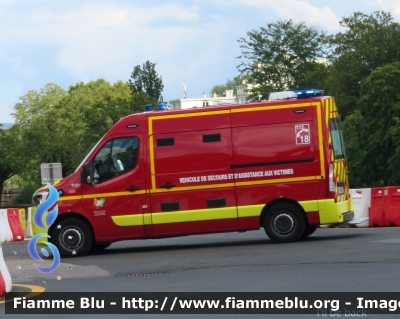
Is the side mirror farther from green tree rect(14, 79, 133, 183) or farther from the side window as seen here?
green tree rect(14, 79, 133, 183)

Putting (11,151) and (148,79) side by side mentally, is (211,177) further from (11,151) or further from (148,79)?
(148,79)

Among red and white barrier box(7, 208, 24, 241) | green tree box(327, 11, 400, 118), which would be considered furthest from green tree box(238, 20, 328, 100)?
red and white barrier box(7, 208, 24, 241)

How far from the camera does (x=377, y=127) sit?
59438 mm

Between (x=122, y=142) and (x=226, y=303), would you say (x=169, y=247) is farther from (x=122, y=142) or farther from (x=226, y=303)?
(x=226, y=303)

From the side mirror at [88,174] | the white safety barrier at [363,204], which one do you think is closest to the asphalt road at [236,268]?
the side mirror at [88,174]

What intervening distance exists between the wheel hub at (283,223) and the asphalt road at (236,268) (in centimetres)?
39

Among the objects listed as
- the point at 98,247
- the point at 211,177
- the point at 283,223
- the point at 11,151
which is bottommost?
the point at 98,247

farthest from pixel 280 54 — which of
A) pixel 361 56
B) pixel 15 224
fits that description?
Answer: pixel 15 224

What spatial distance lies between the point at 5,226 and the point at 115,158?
11887 millimetres

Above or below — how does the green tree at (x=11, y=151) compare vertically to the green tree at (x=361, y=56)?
below

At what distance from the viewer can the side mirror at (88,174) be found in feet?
57.4

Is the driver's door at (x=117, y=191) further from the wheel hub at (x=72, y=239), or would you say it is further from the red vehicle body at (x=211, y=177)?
the wheel hub at (x=72, y=239)

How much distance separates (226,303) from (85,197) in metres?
8.32

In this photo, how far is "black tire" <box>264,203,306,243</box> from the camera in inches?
670
